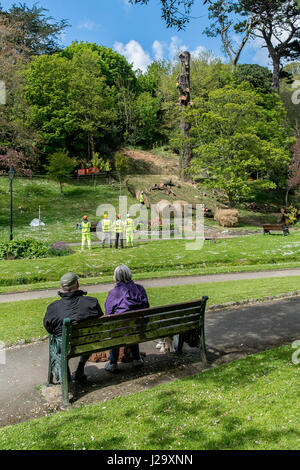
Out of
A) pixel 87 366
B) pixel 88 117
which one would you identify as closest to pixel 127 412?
pixel 87 366

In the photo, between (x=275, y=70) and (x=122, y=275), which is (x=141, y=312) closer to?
(x=122, y=275)

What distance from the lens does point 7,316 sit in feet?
29.2

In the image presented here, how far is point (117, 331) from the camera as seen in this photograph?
528 cm

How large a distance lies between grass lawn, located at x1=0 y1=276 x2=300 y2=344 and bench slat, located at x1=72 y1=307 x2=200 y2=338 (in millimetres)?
2650

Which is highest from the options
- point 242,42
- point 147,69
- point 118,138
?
point 147,69

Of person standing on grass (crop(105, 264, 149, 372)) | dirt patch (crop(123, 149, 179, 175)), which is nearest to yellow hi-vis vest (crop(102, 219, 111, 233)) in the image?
person standing on grass (crop(105, 264, 149, 372))

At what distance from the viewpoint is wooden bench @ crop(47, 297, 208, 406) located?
4902mm

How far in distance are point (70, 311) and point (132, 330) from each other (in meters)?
0.88

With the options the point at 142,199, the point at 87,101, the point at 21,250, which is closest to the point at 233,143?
the point at 142,199

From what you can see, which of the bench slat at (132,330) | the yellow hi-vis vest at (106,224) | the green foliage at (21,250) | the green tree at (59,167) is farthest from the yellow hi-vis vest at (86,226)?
the green tree at (59,167)

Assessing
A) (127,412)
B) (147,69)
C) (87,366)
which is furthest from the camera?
(147,69)
